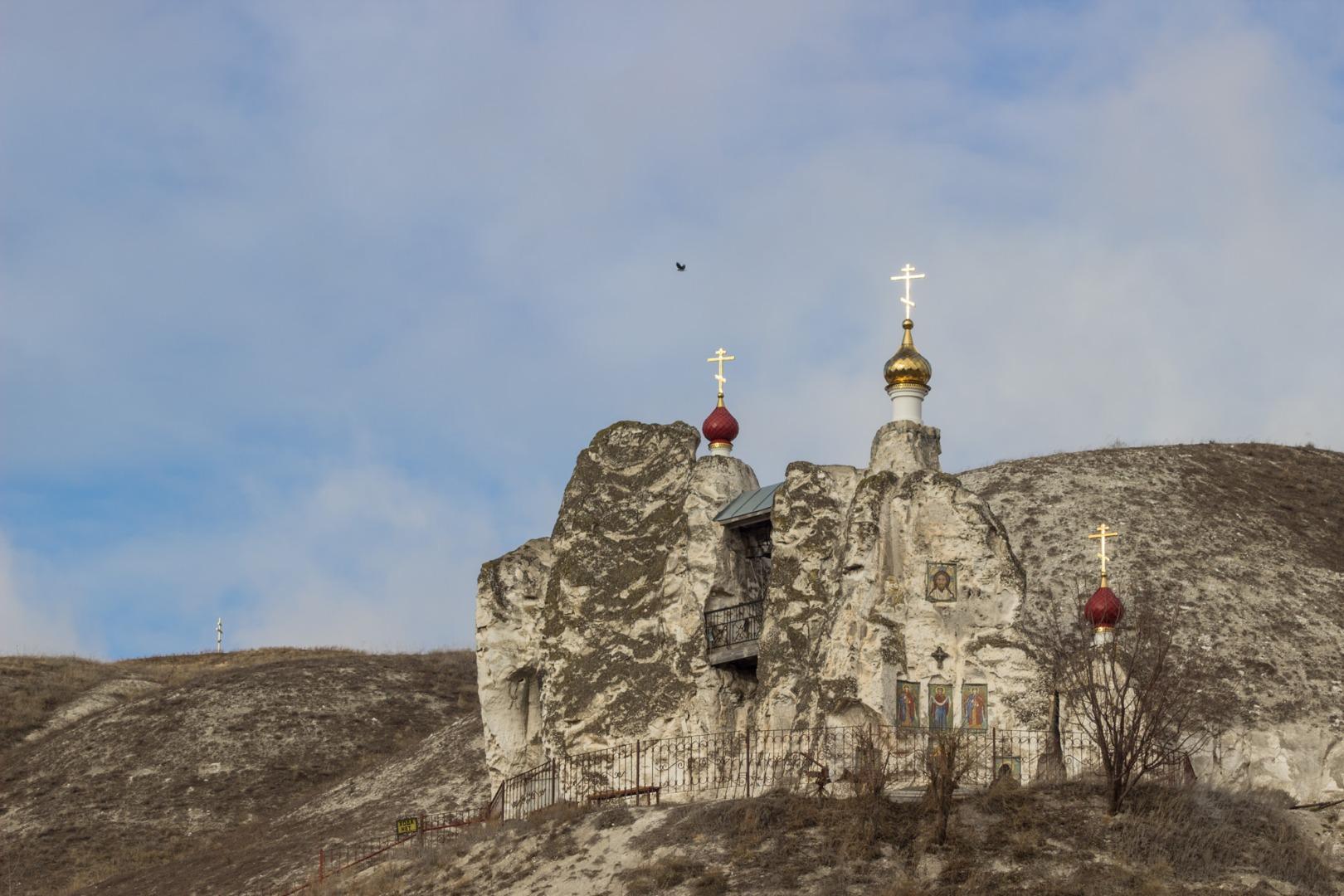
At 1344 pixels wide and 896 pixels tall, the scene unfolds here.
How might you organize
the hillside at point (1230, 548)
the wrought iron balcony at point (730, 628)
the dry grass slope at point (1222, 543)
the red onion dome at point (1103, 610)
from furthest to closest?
the dry grass slope at point (1222, 543), the hillside at point (1230, 548), the red onion dome at point (1103, 610), the wrought iron balcony at point (730, 628)

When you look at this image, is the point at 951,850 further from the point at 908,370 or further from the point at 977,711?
the point at 908,370

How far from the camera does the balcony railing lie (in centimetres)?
3450

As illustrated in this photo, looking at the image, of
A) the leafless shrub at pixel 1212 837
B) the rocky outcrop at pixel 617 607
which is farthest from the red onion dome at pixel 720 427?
the leafless shrub at pixel 1212 837

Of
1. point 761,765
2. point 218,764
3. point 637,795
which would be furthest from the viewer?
point 218,764

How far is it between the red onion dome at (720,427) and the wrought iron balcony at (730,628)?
365 centimetres

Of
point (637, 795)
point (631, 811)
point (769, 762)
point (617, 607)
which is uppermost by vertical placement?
point (617, 607)

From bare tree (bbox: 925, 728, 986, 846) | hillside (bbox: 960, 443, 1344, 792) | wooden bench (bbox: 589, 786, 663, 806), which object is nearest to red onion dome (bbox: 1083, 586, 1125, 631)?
bare tree (bbox: 925, 728, 986, 846)

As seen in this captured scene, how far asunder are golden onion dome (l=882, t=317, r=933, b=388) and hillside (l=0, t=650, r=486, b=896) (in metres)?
18.1

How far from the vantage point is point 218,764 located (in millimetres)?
54750

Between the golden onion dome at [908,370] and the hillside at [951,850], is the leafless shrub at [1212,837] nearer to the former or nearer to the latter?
the hillside at [951,850]

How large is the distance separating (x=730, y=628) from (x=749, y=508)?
2.19 meters

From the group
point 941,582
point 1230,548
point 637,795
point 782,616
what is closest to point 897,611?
point 941,582

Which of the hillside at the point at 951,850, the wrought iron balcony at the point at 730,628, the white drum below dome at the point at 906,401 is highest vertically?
the white drum below dome at the point at 906,401

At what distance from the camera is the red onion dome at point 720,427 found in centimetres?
3694
